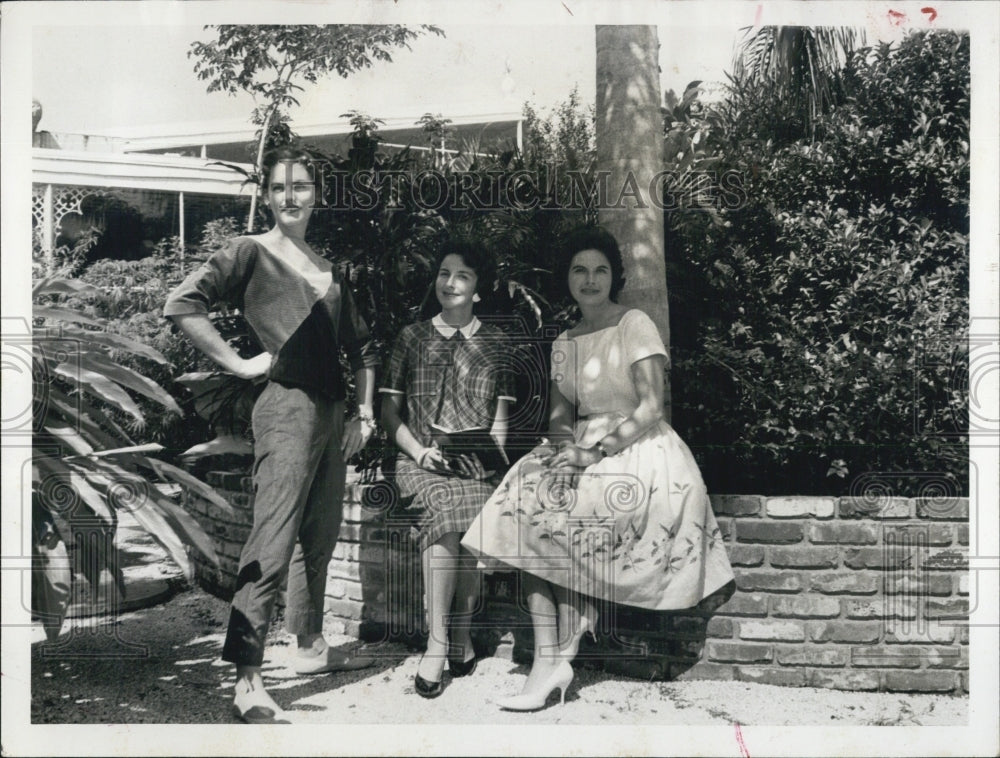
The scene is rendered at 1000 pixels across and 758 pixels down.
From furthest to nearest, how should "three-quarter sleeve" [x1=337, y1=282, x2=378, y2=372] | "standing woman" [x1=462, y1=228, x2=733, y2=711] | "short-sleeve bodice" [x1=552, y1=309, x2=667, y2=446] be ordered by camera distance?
"three-quarter sleeve" [x1=337, y1=282, x2=378, y2=372] < "short-sleeve bodice" [x1=552, y1=309, x2=667, y2=446] < "standing woman" [x1=462, y1=228, x2=733, y2=711]

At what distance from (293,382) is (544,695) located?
1780mm

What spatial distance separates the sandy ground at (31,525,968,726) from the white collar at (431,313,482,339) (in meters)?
1.43

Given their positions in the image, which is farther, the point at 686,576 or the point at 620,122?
the point at 620,122

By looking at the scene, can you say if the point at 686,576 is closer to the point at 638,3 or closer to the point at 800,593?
the point at 800,593

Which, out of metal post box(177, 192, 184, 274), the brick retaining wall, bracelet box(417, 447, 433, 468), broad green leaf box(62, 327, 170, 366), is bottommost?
the brick retaining wall

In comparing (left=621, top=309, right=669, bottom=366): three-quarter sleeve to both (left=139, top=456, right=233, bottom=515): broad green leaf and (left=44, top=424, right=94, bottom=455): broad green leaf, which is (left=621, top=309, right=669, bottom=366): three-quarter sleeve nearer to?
(left=139, top=456, right=233, bottom=515): broad green leaf

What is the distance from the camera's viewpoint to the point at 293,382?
497 cm

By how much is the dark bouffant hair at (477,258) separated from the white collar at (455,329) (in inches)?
6.0

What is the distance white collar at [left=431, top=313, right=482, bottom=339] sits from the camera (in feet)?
16.7

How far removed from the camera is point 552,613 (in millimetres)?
4918

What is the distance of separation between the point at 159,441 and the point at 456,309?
1499mm

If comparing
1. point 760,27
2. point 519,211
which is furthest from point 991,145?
point 519,211

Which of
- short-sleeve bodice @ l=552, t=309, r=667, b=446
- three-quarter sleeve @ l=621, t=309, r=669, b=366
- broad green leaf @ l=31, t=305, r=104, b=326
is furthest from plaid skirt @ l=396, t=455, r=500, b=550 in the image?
broad green leaf @ l=31, t=305, r=104, b=326

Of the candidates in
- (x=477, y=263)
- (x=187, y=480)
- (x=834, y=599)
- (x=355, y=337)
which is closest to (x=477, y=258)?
(x=477, y=263)
